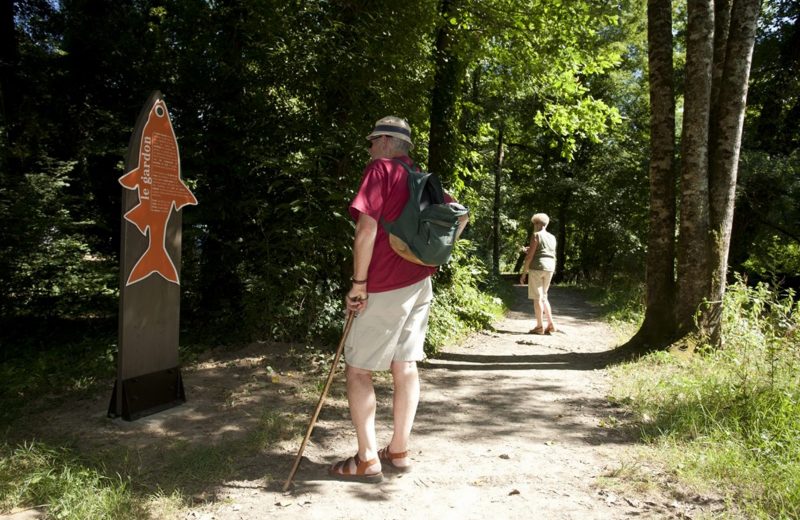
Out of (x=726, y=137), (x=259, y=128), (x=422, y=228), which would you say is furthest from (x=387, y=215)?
(x=726, y=137)

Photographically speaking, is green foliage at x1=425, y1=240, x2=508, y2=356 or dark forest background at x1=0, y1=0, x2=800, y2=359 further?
green foliage at x1=425, y1=240, x2=508, y2=356

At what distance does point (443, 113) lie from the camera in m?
8.80

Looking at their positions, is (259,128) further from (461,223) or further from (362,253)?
(362,253)

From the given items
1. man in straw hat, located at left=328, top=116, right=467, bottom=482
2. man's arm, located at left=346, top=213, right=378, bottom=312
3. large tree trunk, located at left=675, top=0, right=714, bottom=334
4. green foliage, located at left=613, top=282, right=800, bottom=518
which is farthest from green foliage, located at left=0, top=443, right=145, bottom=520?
large tree trunk, located at left=675, top=0, right=714, bottom=334

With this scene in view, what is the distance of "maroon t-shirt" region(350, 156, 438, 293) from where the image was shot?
10.6 ft

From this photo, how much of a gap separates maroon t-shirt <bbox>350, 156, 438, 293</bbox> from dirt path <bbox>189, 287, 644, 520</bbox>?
1271mm

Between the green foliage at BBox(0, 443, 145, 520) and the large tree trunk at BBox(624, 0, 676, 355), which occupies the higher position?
the large tree trunk at BBox(624, 0, 676, 355)

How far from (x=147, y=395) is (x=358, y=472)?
7.44 feet

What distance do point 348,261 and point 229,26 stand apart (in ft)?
11.3

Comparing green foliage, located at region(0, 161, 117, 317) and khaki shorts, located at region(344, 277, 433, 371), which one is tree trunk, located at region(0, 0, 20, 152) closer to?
green foliage, located at region(0, 161, 117, 317)

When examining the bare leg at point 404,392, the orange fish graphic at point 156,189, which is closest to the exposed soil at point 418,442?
the bare leg at point 404,392

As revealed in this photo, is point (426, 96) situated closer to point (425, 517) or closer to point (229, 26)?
point (229, 26)

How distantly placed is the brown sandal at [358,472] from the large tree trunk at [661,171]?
4.28m

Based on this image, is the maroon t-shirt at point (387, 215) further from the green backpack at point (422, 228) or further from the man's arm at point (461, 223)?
the man's arm at point (461, 223)
